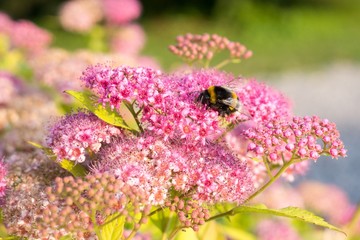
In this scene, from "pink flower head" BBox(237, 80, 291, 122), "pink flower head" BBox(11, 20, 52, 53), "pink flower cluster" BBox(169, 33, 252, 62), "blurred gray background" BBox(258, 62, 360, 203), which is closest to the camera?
"pink flower head" BBox(237, 80, 291, 122)

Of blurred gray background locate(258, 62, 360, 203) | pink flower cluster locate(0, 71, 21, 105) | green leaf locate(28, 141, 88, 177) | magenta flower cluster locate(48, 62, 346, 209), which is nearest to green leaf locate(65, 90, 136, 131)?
magenta flower cluster locate(48, 62, 346, 209)

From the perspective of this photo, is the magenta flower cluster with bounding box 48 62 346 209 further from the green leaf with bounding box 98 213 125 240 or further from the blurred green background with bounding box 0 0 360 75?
the blurred green background with bounding box 0 0 360 75

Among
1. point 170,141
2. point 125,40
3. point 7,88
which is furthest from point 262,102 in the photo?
point 125,40

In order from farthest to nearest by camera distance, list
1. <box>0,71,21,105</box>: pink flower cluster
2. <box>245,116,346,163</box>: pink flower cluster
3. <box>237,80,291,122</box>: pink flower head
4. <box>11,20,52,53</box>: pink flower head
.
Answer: <box>11,20,52,53</box>: pink flower head → <box>0,71,21,105</box>: pink flower cluster → <box>237,80,291,122</box>: pink flower head → <box>245,116,346,163</box>: pink flower cluster

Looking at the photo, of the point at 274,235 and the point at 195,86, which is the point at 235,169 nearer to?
the point at 195,86

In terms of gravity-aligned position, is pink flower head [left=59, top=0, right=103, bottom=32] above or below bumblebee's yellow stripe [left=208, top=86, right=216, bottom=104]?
below

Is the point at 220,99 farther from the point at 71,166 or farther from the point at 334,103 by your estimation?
the point at 334,103
